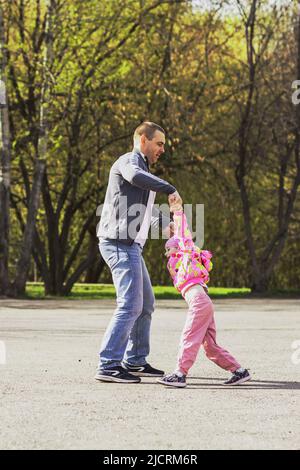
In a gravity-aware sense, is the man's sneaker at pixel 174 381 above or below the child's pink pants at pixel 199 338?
below

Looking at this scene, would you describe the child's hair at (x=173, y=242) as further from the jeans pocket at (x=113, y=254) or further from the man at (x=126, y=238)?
the jeans pocket at (x=113, y=254)

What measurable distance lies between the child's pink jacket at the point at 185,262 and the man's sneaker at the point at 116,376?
76cm

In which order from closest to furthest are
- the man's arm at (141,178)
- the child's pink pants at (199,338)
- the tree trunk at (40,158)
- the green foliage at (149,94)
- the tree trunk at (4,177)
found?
the man's arm at (141,178)
the child's pink pants at (199,338)
the tree trunk at (4,177)
the tree trunk at (40,158)
the green foliage at (149,94)

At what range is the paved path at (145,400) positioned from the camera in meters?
6.11

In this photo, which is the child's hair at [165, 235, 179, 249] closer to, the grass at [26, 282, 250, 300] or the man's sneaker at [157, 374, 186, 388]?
the man's sneaker at [157, 374, 186, 388]

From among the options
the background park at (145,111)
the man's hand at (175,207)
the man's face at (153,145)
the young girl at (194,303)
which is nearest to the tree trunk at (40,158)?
the background park at (145,111)

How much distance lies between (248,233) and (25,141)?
18.5 feet

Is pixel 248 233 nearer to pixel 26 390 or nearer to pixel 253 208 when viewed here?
pixel 253 208


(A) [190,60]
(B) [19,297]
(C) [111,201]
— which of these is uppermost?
(A) [190,60]

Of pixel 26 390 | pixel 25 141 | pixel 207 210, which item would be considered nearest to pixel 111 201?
pixel 26 390

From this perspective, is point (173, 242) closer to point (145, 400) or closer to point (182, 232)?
point (182, 232)

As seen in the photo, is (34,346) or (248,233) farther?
(248,233)

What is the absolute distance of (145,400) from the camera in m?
7.77

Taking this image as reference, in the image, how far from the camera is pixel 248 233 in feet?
88.5
